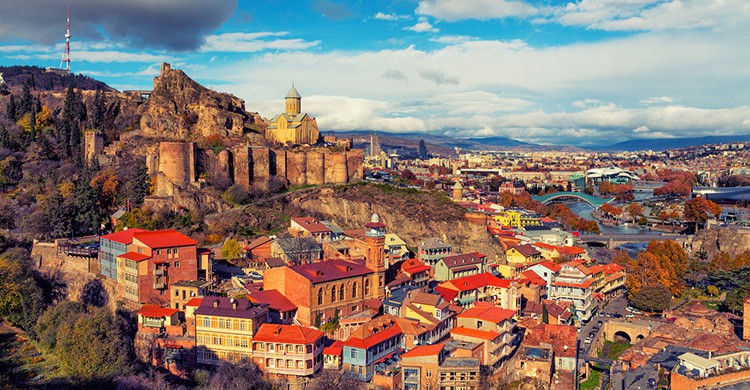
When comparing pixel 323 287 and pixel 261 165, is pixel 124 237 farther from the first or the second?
pixel 261 165

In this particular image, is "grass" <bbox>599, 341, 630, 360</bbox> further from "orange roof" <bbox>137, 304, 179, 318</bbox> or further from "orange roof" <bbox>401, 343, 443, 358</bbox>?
"orange roof" <bbox>137, 304, 179, 318</bbox>

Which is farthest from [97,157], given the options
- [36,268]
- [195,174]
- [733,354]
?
[733,354]

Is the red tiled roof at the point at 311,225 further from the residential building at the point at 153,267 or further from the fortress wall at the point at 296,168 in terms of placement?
the residential building at the point at 153,267

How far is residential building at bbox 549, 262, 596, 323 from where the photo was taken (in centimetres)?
3928

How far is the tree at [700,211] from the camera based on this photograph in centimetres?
7519

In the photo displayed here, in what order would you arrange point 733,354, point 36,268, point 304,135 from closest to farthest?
point 733,354, point 36,268, point 304,135

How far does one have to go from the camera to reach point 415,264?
1574 inches

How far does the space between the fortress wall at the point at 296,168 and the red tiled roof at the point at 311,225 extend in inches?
345

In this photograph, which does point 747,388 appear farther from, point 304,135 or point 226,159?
point 304,135

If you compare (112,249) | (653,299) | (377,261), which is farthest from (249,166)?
(653,299)

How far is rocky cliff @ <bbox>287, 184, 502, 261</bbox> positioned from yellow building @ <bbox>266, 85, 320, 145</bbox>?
30.2ft

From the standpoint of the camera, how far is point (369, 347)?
2602 centimetres

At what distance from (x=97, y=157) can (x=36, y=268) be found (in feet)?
51.8

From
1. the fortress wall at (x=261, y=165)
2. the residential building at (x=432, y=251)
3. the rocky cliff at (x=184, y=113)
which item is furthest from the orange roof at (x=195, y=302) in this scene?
the rocky cliff at (x=184, y=113)
